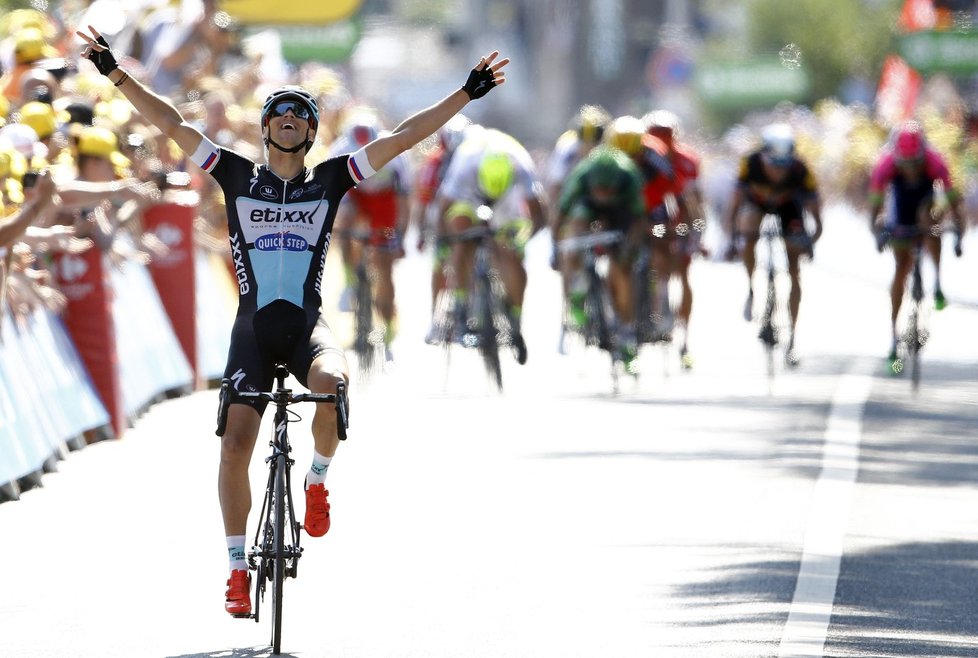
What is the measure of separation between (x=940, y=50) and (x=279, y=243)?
36.2 m

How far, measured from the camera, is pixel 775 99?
352 ft

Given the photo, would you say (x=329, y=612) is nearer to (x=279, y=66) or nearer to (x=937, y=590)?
(x=937, y=590)

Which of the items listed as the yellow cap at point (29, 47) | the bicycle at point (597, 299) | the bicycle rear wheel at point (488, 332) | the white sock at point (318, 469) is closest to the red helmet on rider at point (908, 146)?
the bicycle at point (597, 299)

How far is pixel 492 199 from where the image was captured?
63.6 ft

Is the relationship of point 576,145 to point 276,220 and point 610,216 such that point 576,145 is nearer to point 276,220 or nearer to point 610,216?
point 610,216

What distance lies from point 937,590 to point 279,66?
20.1m

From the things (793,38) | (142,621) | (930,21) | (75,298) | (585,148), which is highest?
(793,38)

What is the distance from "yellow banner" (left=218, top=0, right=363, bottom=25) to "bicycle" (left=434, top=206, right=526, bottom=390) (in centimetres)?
2104

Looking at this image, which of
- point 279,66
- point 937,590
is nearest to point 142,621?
point 937,590

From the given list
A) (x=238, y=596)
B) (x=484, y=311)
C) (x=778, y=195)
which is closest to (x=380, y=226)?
(x=484, y=311)

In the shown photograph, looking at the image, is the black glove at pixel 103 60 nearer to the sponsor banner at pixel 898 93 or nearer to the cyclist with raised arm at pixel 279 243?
the cyclist with raised arm at pixel 279 243

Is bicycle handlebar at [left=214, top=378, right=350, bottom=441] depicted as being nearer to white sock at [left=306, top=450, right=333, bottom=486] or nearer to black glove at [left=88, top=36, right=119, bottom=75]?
white sock at [left=306, top=450, right=333, bottom=486]

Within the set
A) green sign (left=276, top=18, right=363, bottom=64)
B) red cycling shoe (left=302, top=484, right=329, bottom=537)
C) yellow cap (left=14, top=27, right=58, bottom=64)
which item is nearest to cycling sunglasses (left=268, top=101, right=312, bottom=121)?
red cycling shoe (left=302, top=484, right=329, bottom=537)

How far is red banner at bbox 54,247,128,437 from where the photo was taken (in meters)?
15.0
